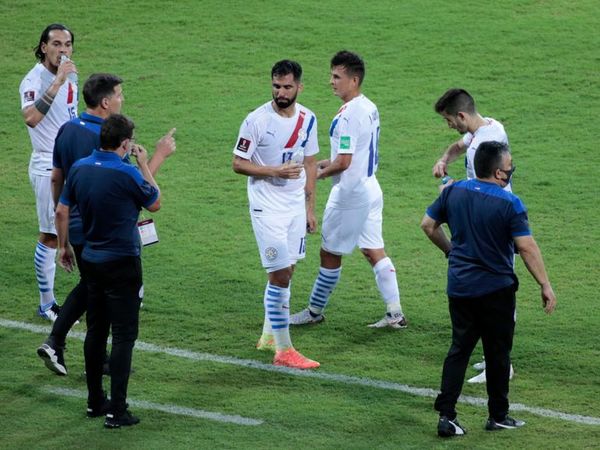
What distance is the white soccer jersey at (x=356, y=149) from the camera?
9352 millimetres

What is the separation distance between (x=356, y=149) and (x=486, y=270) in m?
2.34

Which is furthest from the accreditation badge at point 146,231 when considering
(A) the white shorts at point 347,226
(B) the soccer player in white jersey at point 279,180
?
(A) the white shorts at point 347,226

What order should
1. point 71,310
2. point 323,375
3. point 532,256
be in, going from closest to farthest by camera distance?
point 532,256 < point 71,310 < point 323,375

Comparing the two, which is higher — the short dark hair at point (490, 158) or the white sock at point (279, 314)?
the short dark hair at point (490, 158)

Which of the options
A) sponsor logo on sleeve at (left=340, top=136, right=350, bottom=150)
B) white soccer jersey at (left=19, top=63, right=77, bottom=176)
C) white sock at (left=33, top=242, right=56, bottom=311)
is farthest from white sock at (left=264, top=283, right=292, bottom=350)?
white soccer jersey at (left=19, top=63, right=77, bottom=176)

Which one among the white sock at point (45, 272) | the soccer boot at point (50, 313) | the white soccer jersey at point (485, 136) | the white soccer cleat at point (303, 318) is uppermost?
the white soccer jersey at point (485, 136)

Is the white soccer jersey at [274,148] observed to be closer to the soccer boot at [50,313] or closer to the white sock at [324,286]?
the white sock at [324,286]

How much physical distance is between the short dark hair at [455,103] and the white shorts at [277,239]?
1.44 m

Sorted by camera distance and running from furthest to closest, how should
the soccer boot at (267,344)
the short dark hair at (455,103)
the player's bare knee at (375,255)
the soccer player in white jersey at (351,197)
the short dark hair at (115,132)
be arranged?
the player's bare knee at (375,255)
the soccer player in white jersey at (351,197)
the soccer boot at (267,344)
the short dark hair at (455,103)
the short dark hair at (115,132)

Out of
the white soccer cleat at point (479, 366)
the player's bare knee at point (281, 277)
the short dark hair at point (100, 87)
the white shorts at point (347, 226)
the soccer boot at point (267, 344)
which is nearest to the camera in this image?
the short dark hair at point (100, 87)

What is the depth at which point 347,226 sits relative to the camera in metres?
9.63

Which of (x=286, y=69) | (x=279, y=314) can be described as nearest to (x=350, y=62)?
(x=286, y=69)

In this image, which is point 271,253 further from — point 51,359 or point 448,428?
point 448,428

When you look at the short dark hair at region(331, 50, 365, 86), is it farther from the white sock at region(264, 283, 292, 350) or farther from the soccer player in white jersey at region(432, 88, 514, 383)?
the white sock at region(264, 283, 292, 350)
